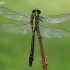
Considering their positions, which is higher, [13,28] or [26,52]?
[26,52]

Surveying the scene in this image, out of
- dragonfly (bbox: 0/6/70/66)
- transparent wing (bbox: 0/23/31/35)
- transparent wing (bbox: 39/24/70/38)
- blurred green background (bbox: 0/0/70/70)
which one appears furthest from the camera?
blurred green background (bbox: 0/0/70/70)

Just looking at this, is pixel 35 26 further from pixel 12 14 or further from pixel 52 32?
pixel 12 14

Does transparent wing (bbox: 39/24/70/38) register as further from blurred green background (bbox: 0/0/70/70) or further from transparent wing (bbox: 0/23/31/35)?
blurred green background (bbox: 0/0/70/70)

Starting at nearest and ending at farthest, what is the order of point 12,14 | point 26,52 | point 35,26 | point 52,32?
point 35,26, point 52,32, point 12,14, point 26,52

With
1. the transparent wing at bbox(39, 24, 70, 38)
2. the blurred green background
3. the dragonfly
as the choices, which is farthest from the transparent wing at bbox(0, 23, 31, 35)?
the blurred green background

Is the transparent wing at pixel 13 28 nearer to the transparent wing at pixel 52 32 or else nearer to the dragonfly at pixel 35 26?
the dragonfly at pixel 35 26

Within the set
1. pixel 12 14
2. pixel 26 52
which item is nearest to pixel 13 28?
pixel 12 14

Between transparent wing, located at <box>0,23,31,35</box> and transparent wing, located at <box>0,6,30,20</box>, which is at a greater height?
transparent wing, located at <box>0,6,30,20</box>

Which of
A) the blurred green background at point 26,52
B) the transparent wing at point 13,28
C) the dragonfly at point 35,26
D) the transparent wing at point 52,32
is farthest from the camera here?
the blurred green background at point 26,52

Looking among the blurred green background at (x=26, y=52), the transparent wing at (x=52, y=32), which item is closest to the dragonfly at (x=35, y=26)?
the transparent wing at (x=52, y=32)

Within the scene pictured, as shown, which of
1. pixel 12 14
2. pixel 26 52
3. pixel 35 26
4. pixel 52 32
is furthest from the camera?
pixel 26 52

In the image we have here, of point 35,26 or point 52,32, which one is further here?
point 52,32

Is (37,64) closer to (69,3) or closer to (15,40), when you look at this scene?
(15,40)
